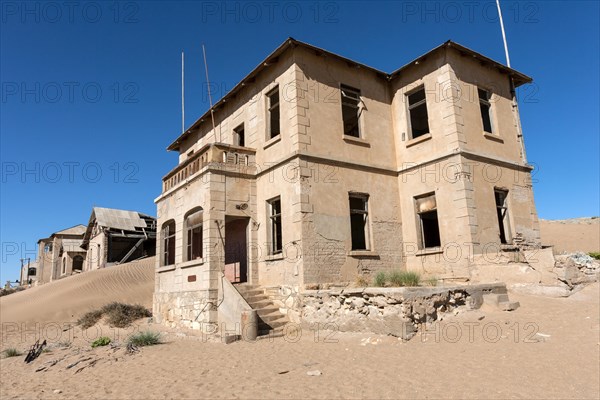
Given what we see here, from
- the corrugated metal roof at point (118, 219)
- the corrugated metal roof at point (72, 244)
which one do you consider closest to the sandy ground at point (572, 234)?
the corrugated metal roof at point (118, 219)

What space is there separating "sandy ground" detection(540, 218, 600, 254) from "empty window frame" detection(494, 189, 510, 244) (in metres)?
13.0

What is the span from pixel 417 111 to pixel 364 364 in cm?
1177

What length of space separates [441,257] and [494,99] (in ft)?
20.1

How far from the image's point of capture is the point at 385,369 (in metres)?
7.15

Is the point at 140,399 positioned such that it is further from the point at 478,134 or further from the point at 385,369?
the point at 478,134

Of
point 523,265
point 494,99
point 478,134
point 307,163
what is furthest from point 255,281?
point 494,99

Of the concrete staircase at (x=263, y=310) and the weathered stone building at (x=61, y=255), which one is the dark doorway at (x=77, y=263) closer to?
the weathered stone building at (x=61, y=255)

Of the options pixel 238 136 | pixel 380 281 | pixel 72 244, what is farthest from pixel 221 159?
pixel 72 244

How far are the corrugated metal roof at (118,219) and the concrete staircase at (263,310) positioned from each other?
1011 inches

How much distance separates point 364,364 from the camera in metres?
7.58

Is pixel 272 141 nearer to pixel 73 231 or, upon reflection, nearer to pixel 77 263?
pixel 77 263

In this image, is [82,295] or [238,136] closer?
[238,136]

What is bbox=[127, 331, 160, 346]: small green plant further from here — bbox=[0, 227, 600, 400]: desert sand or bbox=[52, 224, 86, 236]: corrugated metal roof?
bbox=[52, 224, 86, 236]: corrugated metal roof

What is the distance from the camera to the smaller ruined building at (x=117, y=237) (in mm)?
34000
